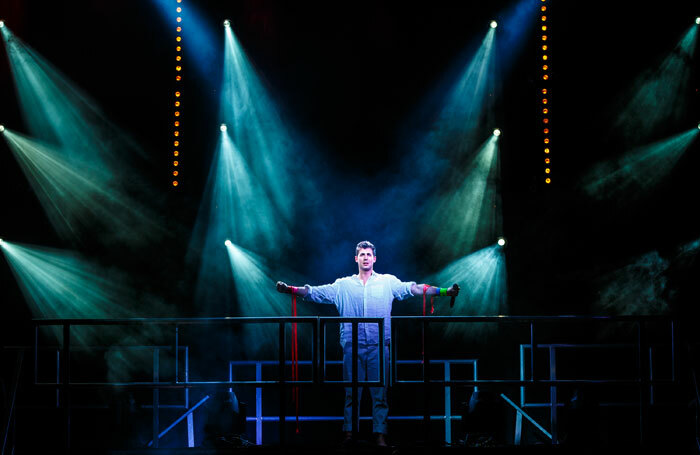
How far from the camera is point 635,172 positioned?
7.37 m

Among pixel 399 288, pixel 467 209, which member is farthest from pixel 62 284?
pixel 467 209

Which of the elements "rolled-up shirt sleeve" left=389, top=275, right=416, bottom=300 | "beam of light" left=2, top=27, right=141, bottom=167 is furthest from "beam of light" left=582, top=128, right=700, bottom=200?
"beam of light" left=2, top=27, right=141, bottom=167

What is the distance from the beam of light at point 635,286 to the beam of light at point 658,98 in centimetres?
152

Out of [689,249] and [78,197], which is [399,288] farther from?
[78,197]

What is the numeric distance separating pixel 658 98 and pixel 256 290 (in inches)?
219

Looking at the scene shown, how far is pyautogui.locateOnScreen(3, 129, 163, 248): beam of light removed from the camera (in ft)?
24.4

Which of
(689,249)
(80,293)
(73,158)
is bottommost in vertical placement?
(80,293)

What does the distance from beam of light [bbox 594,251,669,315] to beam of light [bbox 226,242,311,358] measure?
12.5ft

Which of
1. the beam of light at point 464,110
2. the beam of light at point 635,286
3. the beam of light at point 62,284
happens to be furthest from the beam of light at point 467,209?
the beam of light at point 62,284

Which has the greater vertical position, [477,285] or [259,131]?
[259,131]

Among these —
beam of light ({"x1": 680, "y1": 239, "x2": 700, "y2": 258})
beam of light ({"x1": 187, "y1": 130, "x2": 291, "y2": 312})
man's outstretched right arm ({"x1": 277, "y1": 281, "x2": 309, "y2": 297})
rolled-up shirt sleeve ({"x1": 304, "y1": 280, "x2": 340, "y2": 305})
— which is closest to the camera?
man's outstretched right arm ({"x1": 277, "y1": 281, "x2": 309, "y2": 297})

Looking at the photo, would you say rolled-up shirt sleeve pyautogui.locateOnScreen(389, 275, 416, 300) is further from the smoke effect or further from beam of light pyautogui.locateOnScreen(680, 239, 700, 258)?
beam of light pyautogui.locateOnScreen(680, 239, 700, 258)

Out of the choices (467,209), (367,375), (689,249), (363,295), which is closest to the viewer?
(367,375)

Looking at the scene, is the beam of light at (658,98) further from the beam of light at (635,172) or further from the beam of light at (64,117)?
the beam of light at (64,117)
